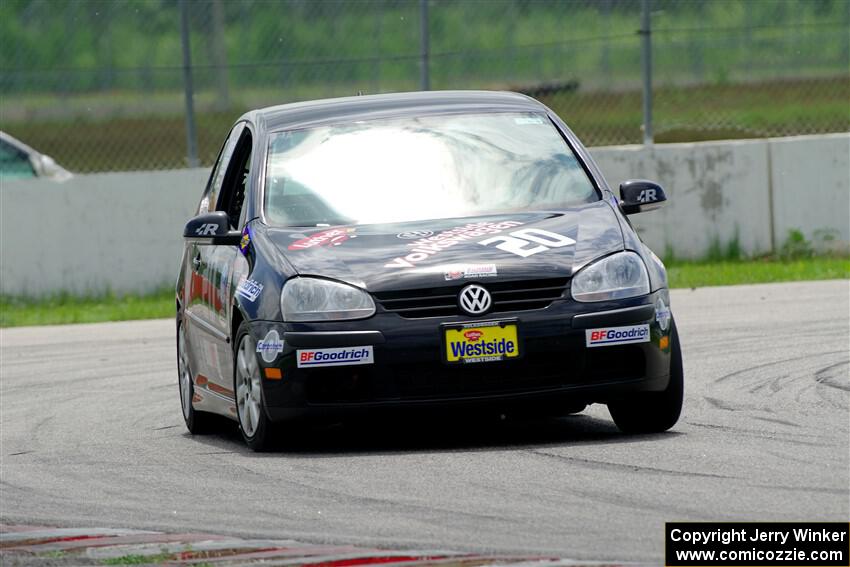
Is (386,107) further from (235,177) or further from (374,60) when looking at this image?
(374,60)

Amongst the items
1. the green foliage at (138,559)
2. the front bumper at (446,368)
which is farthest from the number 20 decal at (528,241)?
the green foliage at (138,559)

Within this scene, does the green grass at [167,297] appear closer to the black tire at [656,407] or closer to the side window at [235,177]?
the side window at [235,177]

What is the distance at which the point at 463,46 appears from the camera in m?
18.0

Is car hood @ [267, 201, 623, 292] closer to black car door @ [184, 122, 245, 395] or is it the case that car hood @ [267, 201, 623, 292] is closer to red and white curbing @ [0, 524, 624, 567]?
black car door @ [184, 122, 245, 395]

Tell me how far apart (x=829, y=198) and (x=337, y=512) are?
11.7 m

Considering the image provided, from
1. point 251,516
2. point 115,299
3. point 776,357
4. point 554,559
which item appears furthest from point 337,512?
point 115,299

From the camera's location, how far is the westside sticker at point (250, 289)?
8.06m

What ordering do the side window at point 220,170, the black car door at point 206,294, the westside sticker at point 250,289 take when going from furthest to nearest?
the side window at point 220,170 → the black car door at point 206,294 → the westside sticker at point 250,289

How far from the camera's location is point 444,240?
26.5ft

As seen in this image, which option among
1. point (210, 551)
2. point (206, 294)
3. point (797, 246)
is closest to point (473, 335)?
point (206, 294)

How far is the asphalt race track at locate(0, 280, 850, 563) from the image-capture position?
6094 millimetres

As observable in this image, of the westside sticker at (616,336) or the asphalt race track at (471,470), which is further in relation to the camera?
the westside sticker at (616,336)

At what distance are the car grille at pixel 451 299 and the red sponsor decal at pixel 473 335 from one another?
90mm

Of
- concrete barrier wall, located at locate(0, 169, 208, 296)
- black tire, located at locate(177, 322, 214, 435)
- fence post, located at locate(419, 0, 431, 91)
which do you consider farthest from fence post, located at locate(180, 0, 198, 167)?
black tire, located at locate(177, 322, 214, 435)
